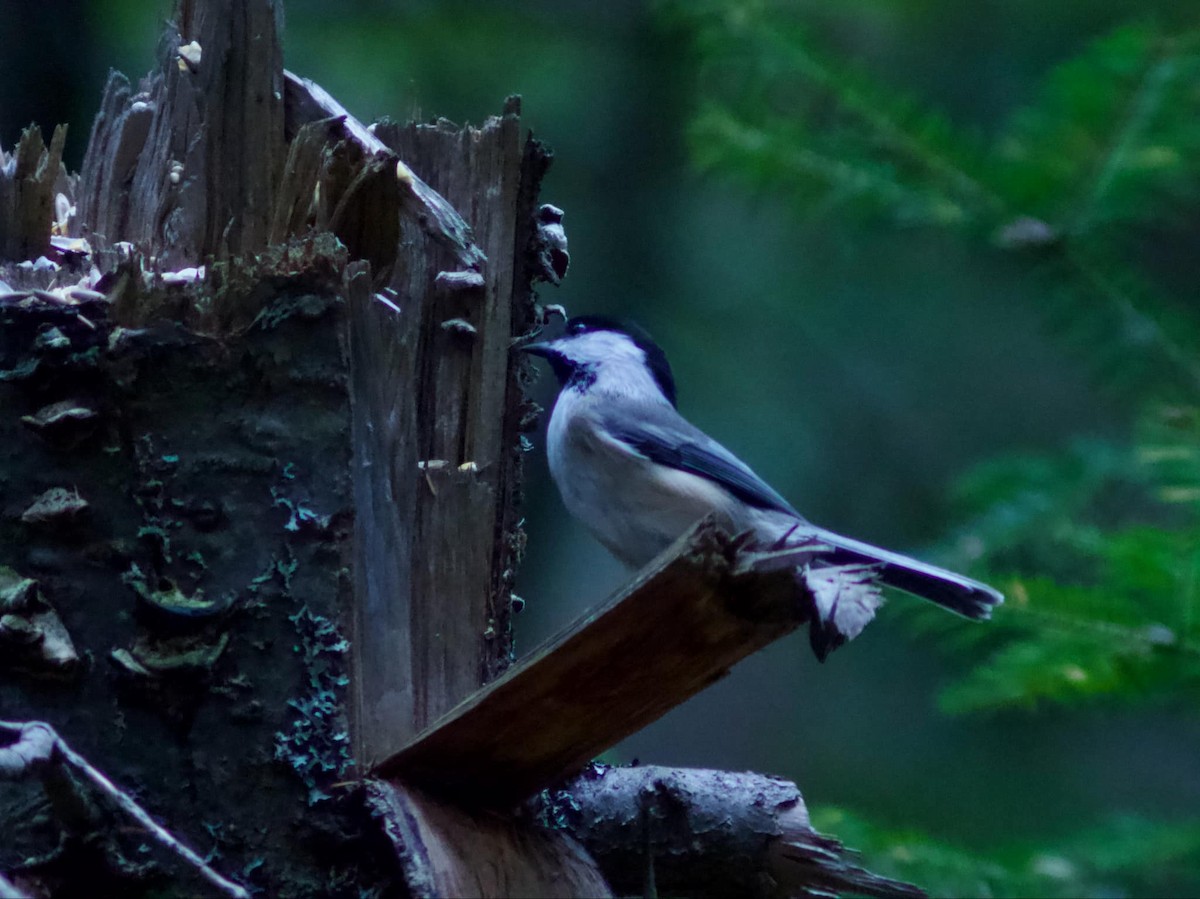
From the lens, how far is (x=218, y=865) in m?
1.24

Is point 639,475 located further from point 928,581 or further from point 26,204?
point 26,204

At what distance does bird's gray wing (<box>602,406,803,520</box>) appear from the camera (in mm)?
2348

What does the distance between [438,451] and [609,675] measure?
1.64ft

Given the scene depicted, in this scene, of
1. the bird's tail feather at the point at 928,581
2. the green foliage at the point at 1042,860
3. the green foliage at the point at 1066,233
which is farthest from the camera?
Answer: the green foliage at the point at 1042,860

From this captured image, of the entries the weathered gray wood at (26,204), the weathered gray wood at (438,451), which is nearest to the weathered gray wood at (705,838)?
the weathered gray wood at (438,451)

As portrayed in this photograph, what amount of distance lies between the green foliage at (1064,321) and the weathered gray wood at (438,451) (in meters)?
1.00

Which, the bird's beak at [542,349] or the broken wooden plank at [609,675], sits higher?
the bird's beak at [542,349]

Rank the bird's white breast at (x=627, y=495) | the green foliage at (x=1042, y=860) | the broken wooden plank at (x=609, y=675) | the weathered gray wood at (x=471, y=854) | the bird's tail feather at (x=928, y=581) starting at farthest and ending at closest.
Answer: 1. the bird's white breast at (x=627, y=495)
2. the green foliage at (x=1042, y=860)
3. the bird's tail feather at (x=928, y=581)
4. the weathered gray wood at (x=471, y=854)
5. the broken wooden plank at (x=609, y=675)

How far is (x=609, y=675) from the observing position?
1.19m

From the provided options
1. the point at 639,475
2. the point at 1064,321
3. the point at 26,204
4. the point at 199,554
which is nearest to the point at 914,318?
the point at 1064,321

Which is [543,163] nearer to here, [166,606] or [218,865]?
[166,606]

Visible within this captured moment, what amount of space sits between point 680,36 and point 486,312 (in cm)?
247

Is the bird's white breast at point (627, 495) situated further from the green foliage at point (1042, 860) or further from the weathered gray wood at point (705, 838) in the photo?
the weathered gray wood at point (705, 838)

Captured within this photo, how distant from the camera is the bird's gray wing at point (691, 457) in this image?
235 centimetres
